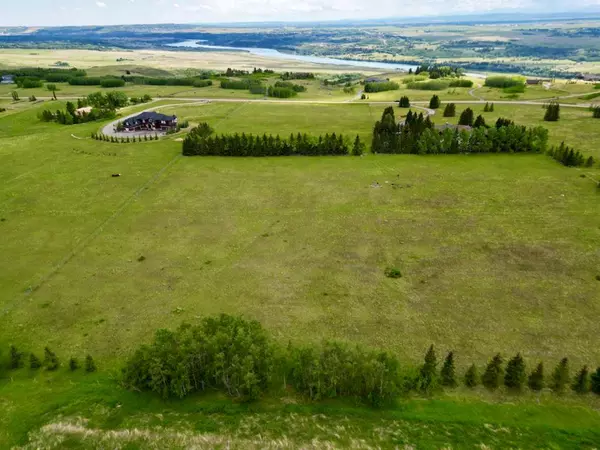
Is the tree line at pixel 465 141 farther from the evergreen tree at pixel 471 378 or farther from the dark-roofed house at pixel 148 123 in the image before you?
the evergreen tree at pixel 471 378

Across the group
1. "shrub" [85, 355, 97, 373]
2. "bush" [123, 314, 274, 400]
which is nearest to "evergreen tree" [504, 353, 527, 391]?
"bush" [123, 314, 274, 400]

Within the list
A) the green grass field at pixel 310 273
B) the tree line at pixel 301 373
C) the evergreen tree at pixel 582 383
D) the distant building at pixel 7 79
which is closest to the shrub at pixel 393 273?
the green grass field at pixel 310 273

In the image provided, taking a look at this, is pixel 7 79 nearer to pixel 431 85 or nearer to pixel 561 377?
pixel 431 85

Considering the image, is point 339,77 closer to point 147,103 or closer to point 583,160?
point 147,103

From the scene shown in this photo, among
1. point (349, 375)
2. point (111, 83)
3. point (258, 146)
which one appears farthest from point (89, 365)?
point (111, 83)

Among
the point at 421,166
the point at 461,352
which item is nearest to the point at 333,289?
the point at 461,352

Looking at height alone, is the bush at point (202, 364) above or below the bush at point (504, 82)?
below

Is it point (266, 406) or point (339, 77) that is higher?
point (339, 77)
